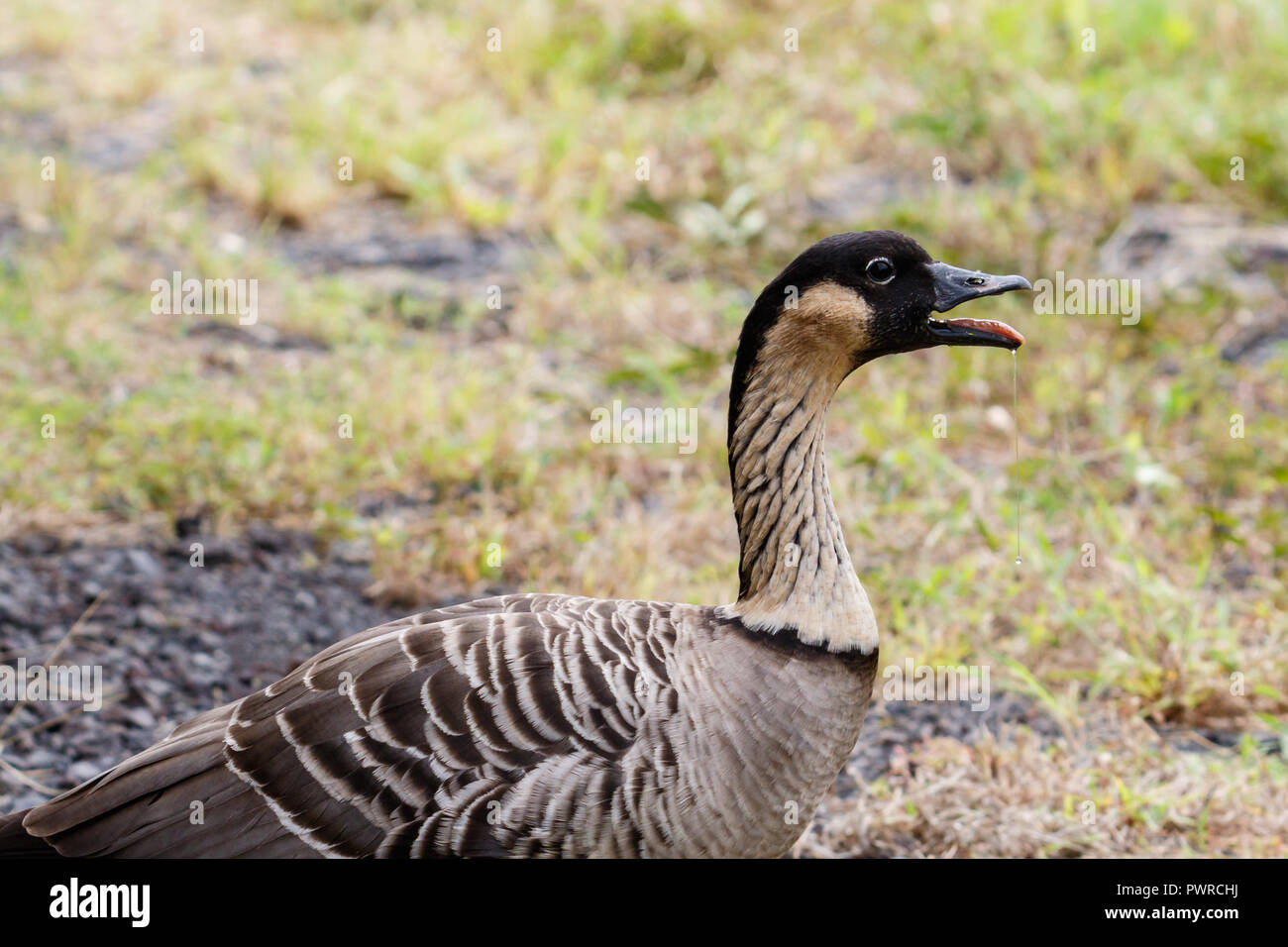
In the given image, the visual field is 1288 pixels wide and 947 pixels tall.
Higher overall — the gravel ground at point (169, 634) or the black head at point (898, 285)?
the black head at point (898, 285)

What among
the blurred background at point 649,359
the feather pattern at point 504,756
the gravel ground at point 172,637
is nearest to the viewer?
the feather pattern at point 504,756

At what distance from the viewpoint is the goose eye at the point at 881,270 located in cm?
372

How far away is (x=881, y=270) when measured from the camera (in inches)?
147

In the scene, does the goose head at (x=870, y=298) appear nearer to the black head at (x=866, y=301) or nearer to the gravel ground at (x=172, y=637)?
the black head at (x=866, y=301)

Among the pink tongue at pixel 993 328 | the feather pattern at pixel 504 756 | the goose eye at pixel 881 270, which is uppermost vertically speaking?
the goose eye at pixel 881 270

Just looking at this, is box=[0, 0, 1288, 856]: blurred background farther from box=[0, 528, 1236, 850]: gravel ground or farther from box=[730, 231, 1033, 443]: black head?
box=[730, 231, 1033, 443]: black head

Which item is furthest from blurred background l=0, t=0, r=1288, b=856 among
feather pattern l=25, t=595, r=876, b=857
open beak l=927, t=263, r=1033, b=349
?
open beak l=927, t=263, r=1033, b=349

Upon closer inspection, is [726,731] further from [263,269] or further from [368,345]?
[263,269]

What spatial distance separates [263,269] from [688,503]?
310 cm

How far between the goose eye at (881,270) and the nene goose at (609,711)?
1 cm

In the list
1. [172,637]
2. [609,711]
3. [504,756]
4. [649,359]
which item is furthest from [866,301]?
[649,359]

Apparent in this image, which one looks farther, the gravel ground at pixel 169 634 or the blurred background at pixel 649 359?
the blurred background at pixel 649 359

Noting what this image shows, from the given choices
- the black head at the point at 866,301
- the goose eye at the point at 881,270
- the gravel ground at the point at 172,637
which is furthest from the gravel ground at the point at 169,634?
the goose eye at the point at 881,270

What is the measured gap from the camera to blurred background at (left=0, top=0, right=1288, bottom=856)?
4848 millimetres
